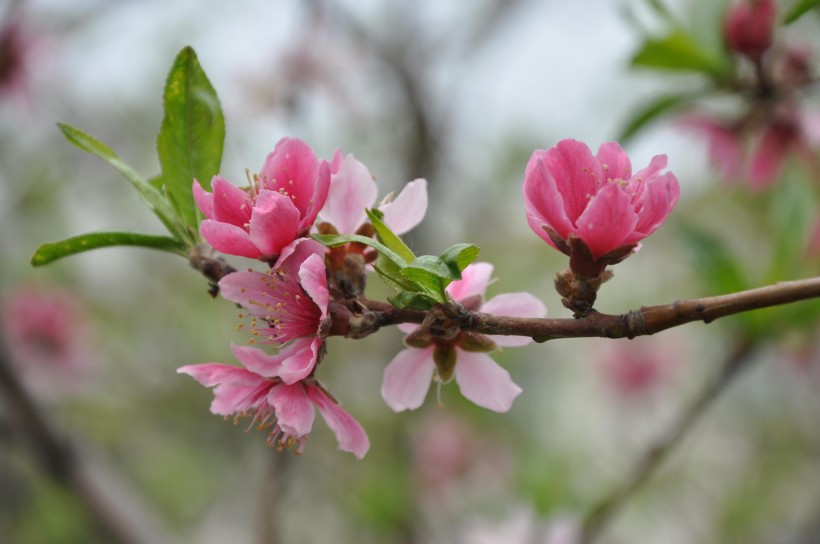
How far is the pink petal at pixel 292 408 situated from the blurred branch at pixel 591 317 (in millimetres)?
83

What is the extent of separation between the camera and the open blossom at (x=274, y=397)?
85 centimetres

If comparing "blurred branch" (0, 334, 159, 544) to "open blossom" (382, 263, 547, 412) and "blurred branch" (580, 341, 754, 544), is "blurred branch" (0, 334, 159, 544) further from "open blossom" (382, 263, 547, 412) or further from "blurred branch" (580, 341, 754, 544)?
"open blossom" (382, 263, 547, 412)

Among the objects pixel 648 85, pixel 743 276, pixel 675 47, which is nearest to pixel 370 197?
pixel 675 47

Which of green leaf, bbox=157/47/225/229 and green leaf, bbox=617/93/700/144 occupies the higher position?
green leaf, bbox=617/93/700/144

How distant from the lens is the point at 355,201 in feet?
3.15

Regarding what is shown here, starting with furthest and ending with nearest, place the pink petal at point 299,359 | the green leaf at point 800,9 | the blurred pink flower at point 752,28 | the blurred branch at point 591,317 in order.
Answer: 1. the blurred pink flower at point 752,28
2. the green leaf at point 800,9
3. the pink petal at point 299,359
4. the blurred branch at point 591,317

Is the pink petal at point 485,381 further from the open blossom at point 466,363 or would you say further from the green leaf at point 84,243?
the green leaf at point 84,243

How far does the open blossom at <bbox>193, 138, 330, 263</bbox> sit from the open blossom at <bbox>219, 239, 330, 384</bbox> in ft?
0.10

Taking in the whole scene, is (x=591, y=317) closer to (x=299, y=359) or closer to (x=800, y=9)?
Answer: (x=299, y=359)

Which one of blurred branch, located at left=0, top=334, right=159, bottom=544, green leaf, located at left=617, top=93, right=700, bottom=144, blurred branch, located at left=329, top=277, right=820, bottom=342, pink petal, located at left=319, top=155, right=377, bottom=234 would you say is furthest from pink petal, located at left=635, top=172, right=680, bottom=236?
blurred branch, located at left=0, top=334, right=159, bottom=544

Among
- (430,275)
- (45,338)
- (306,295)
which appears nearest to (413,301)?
(430,275)

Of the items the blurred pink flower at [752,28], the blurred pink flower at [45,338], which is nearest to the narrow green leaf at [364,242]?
the blurred pink flower at [752,28]

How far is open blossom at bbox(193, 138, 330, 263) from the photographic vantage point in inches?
32.8

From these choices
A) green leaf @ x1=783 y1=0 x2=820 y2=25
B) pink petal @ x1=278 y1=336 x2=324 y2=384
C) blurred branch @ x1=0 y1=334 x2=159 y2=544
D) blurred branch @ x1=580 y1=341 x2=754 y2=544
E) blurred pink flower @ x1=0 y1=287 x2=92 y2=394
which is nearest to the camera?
pink petal @ x1=278 y1=336 x2=324 y2=384
